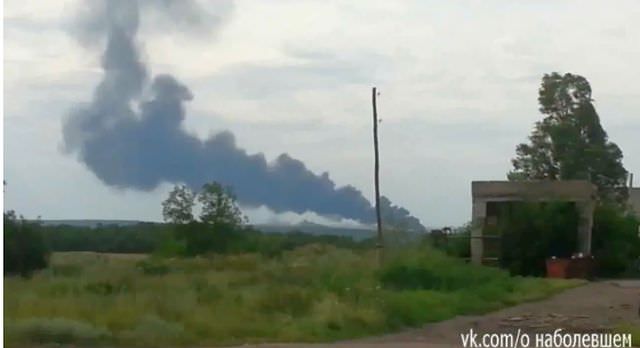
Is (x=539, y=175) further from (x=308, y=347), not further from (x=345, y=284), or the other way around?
(x=308, y=347)

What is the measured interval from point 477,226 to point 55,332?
32.1 meters

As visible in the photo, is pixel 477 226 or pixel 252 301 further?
pixel 477 226

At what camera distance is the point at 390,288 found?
33.6 metres

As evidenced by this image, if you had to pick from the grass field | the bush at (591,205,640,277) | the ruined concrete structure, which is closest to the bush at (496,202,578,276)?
the ruined concrete structure

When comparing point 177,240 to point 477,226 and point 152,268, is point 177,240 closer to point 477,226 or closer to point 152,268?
point 477,226

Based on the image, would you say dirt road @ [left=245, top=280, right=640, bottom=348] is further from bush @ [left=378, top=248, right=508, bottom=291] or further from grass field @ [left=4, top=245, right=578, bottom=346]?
bush @ [left=378, top=248, right=508, bottom=291]

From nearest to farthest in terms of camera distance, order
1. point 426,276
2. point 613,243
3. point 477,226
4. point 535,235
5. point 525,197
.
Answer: point 426,276, point 535,235, point 525,197, point 477,226, point 613,243

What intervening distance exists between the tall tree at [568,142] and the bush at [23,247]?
31748 mm

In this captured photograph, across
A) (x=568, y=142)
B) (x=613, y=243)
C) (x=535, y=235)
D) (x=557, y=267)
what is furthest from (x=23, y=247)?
(x=568, y=142)

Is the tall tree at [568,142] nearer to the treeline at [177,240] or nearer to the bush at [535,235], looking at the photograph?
the treeline at [177,240]

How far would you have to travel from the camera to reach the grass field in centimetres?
2161

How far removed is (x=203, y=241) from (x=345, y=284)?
3185 cm

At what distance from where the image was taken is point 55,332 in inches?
811

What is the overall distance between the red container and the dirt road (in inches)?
386
